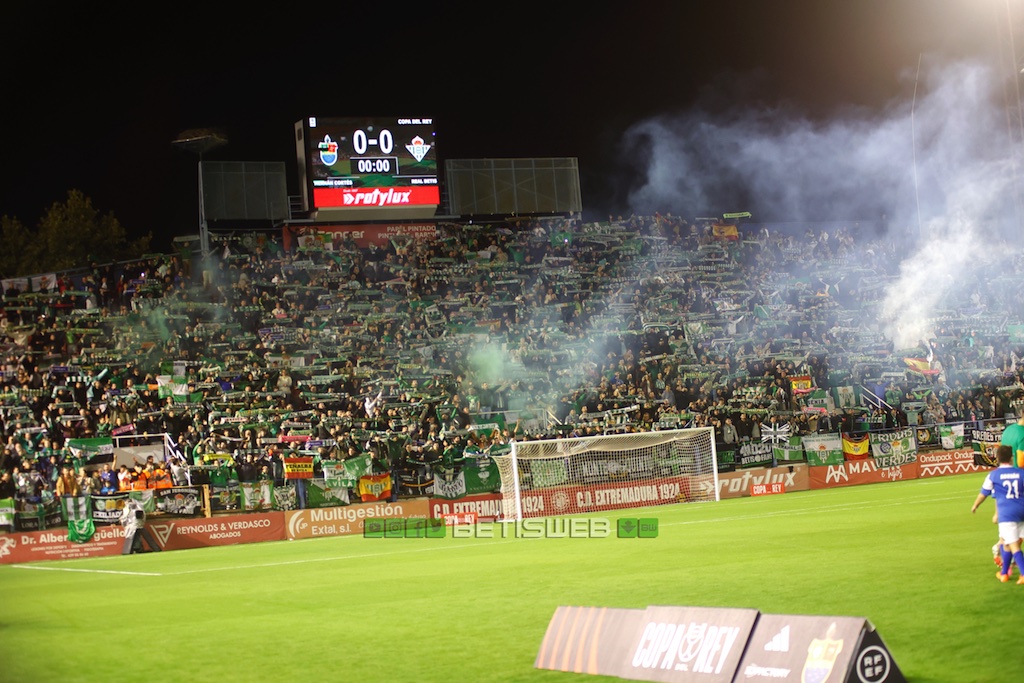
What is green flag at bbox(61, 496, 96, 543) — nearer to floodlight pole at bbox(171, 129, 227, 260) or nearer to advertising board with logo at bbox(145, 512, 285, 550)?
advertising board with logo at bbox(145, 512, 285, 550)

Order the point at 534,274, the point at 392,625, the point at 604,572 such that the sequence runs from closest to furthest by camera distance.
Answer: the point at 392,625 < the point at 604,572 < the point at 534,274

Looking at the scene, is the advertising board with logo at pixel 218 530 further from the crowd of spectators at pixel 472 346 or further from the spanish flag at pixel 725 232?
the spanish flag at pixel 725 232

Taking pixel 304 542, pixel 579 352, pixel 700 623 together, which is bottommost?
pixel 304 542

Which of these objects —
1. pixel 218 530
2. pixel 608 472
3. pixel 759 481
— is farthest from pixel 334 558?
pixel 759 481

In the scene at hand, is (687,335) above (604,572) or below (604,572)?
above

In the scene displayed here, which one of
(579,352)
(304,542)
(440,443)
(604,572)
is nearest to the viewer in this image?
(604,572)

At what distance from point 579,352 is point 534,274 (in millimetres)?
4965

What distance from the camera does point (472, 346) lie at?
38656mm

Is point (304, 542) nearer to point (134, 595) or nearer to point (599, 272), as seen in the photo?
point (134, 595)

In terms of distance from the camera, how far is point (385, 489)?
2986 cm

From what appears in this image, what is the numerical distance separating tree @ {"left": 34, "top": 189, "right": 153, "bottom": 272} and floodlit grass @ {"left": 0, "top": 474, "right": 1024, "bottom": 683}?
40.4 m

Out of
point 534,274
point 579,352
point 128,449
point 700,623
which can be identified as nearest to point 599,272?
point 534,274

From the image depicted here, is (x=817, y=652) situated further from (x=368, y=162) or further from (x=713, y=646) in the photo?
(x=368, y=162)

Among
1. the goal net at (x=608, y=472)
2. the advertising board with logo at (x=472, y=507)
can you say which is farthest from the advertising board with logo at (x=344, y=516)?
the goal net at (x=608, y=472)
